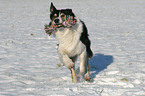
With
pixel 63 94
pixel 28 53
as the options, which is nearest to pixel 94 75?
pixel 63 94

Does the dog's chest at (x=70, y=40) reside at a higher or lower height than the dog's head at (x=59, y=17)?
lower

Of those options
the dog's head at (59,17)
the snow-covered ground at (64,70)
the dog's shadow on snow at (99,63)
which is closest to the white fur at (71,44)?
the dog's head at (59,17)

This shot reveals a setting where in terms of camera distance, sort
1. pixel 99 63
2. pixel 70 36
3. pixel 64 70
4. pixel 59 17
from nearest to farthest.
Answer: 1. pixel 59 17
2. pixel 70 36
3. pixel 64 70
4. pixel 99 63

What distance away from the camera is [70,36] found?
481 centimetres

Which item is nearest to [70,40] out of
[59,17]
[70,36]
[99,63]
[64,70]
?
[70,36]

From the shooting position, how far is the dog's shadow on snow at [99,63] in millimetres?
6366

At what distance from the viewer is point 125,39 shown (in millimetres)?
10766

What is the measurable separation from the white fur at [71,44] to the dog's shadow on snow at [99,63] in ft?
3.40

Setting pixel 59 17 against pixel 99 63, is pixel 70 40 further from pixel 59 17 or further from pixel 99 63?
pixel 99 63

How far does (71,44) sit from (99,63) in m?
2.59

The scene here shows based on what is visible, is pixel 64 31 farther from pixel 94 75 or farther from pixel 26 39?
pixel 26 39

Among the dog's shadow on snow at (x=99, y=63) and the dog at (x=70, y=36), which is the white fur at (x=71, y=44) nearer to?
the dog at (x=70, y=36)

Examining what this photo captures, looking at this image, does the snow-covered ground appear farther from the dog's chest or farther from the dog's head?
the dog's head

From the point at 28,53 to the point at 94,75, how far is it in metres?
3.37
